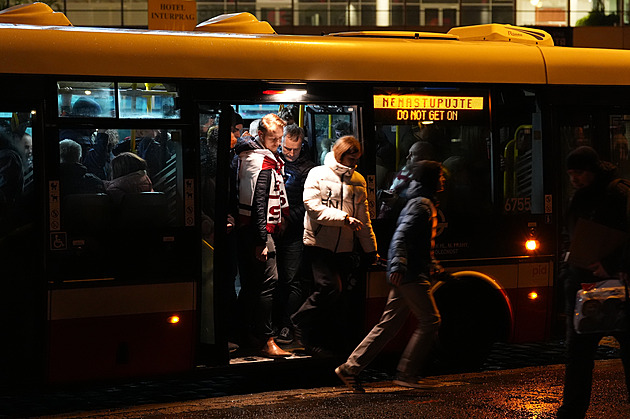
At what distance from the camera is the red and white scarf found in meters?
7.52

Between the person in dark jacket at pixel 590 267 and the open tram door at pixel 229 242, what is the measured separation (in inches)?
93.5

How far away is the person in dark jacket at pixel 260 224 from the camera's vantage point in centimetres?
749

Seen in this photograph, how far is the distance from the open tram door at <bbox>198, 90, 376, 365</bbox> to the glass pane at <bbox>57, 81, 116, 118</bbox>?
2.37 feet

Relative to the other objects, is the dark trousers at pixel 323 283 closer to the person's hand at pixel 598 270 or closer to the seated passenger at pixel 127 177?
the seated passenger at pixel 127 177

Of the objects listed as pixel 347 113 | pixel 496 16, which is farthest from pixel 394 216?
pixel 496 16

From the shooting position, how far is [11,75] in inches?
259

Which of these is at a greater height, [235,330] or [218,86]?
[218,86]

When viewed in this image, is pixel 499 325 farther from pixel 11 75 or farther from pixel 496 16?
pixel 496 16

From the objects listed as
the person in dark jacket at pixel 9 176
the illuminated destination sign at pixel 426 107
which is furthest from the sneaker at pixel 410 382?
the person in dark jacket at pixel 9 176

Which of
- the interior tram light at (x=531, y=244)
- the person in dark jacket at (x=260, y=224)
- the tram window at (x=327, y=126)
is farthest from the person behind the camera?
the interior tram light at (x=531, y=244)

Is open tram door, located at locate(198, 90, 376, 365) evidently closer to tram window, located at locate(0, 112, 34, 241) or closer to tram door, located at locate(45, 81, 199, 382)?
tram door, located at locate(45, 81, 199, 382)

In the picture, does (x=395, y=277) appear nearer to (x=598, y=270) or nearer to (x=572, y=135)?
(x=598, y=270)

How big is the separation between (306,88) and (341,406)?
2509 mm

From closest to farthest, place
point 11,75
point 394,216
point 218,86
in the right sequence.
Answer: point 11,75 → point 218,86 → point 394,216
